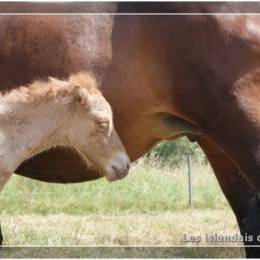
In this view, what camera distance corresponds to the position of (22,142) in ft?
13.8

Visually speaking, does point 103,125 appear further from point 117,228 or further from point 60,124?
point 117,228

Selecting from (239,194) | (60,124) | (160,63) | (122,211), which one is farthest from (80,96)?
(122,211)

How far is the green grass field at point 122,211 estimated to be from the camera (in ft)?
21.1

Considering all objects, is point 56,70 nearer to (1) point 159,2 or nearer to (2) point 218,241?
(1) point 159,2

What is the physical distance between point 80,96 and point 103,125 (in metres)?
0.21

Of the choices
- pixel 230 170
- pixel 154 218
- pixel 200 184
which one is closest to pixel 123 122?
pixel 230 170

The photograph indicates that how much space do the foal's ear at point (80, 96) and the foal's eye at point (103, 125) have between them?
12cm

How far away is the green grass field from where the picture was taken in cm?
643

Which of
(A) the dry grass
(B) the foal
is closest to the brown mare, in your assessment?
(B) the foal

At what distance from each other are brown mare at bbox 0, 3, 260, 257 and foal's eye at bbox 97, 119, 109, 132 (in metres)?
0.20

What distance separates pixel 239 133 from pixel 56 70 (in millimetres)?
1136

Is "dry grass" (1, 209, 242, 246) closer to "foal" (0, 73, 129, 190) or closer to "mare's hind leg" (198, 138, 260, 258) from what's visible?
"mare's hind leg" (198, 138, 260, 258)

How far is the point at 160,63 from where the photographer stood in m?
4.39

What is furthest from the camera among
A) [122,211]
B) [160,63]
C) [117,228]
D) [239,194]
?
[122,211]
